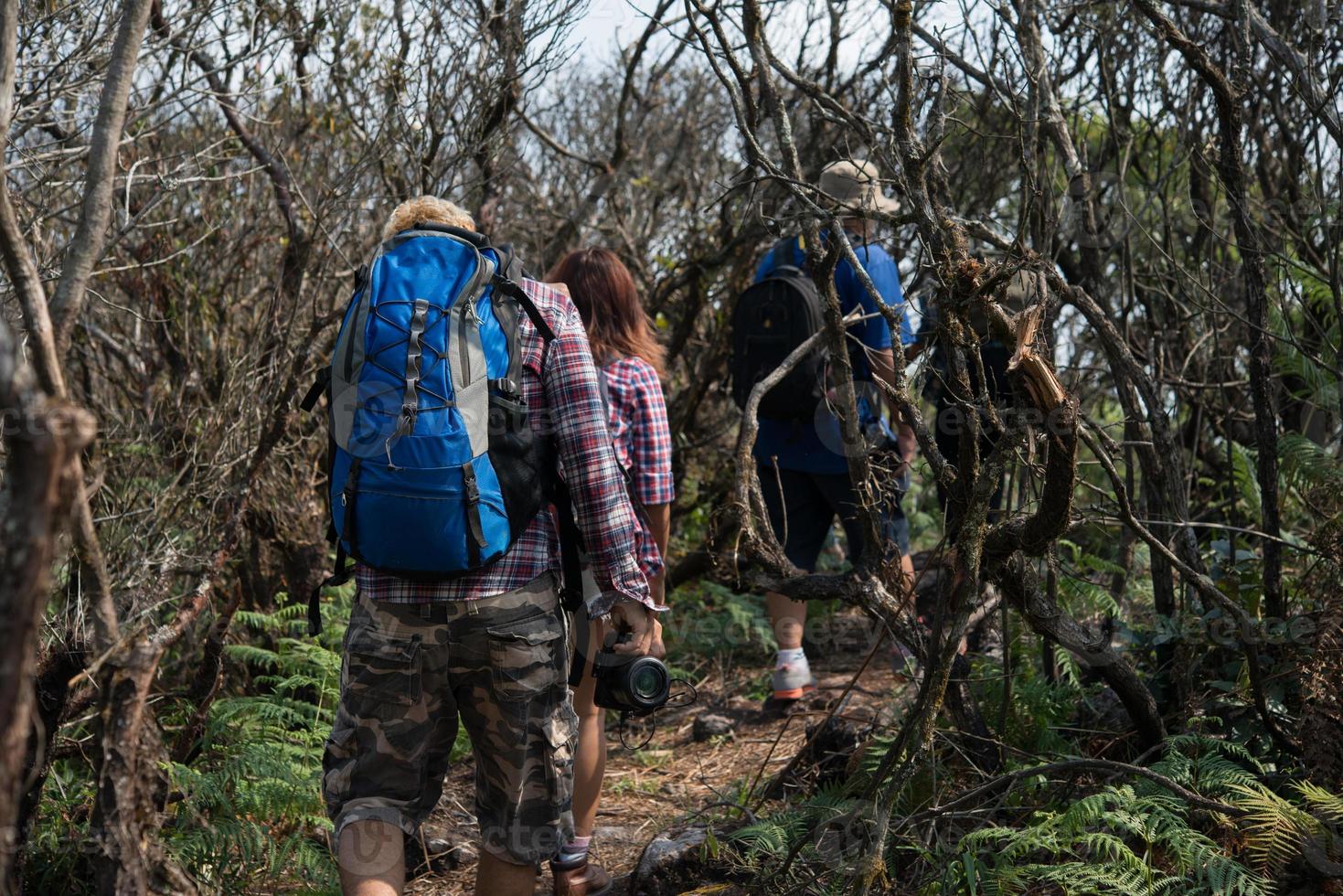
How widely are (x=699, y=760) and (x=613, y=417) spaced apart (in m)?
1.77

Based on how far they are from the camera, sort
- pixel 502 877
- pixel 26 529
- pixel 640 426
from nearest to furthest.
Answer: pixel 26 529, pixel 502 877, pixel 640 426

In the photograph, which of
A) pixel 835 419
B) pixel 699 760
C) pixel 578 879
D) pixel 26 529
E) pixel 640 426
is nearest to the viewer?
pixel 26 529

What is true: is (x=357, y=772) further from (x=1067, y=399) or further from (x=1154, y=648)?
(x=1154, y=648)

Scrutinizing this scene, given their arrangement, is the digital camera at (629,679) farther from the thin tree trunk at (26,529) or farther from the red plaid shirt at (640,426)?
the thin tree trunk at (26,529)

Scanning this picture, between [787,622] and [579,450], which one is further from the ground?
[579,450]

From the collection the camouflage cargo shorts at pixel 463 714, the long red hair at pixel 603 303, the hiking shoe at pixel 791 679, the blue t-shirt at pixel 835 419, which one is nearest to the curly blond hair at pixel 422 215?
the long red hair at pixel 603 303

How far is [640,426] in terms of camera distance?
3.48m

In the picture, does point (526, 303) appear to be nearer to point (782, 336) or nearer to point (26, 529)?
point (26, 529)

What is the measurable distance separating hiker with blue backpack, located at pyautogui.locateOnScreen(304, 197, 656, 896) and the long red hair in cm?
60

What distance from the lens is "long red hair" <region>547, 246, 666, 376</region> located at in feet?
11.4

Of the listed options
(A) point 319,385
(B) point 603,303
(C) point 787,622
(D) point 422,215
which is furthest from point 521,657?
(C) point 787,622

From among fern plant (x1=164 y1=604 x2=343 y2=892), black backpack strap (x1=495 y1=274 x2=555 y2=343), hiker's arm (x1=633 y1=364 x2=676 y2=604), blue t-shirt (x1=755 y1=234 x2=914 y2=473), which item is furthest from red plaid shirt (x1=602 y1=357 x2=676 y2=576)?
fern plant (x1=164 y1=604 x2=343 y2=892)

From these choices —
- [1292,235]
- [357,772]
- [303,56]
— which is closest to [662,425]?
[357,772]

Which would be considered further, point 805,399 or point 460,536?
point 805,399
